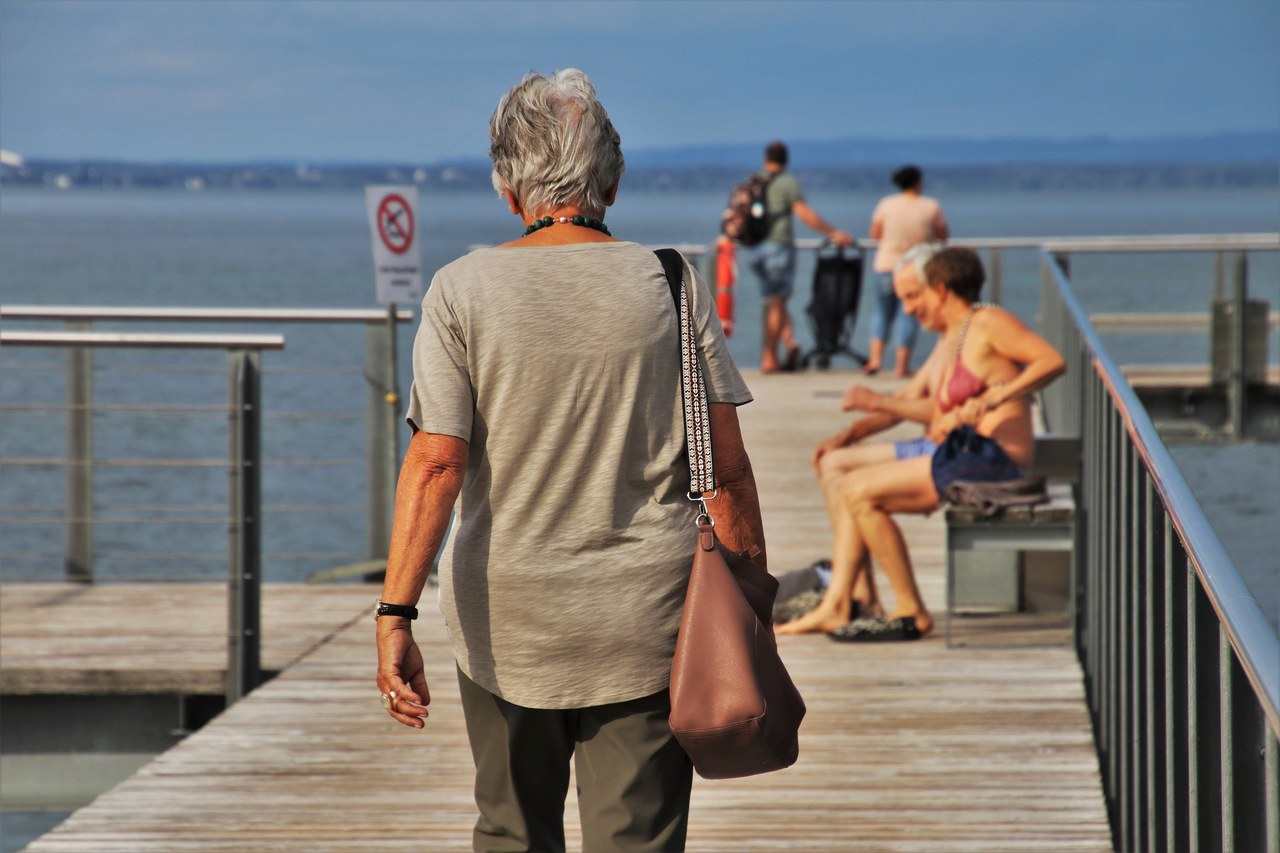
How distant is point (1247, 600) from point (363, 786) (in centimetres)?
282

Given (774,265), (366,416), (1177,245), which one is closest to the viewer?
(366,416)

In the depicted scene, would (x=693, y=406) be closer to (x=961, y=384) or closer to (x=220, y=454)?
(x=961, y=384)

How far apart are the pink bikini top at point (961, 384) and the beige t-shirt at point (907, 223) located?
275 inches

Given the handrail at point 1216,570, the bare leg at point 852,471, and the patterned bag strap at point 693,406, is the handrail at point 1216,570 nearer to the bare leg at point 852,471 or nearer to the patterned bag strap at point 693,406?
the patterned bag strap at point 693,406

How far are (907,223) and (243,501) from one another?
8001 mm

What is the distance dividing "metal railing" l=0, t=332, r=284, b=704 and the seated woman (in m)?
1.74

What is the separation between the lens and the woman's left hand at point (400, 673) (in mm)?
2572

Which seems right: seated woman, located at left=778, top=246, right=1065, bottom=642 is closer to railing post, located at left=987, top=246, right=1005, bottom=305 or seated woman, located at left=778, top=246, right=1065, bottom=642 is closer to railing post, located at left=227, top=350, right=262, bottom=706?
railing post, located at left=227, top=350, right=262, bottom=706

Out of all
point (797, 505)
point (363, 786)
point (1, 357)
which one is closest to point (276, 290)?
point (1, 357)

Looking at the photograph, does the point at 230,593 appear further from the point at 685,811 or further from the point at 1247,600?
the point at 1247,600

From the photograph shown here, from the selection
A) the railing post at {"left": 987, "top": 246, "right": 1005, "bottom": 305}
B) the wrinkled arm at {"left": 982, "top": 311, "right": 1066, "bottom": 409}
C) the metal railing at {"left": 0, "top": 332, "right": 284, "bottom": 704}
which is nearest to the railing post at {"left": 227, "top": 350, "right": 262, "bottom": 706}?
the metal railing at {"left": 0, "top": 332, "right": 284, "bottom": 704}

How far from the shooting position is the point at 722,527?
2.74 meters

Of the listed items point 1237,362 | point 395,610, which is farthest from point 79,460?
point 1237,362

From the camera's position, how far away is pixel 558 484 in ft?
8.43
